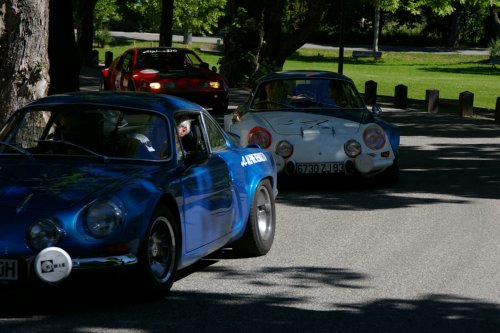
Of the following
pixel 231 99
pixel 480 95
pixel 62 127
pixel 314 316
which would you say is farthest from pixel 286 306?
pixel 480 95

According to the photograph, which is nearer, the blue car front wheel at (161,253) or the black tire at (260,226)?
the blue car front wheel at (161,253)

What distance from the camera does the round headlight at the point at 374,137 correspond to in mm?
13938

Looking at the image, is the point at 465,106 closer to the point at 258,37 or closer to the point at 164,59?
the point at 164,59

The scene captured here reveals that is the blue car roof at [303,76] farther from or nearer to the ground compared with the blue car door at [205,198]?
farther from the ground

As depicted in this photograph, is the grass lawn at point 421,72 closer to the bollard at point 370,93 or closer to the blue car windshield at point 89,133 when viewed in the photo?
the bollard at point 370,93

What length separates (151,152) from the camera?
27.1ft

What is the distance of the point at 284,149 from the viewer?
45.2ft

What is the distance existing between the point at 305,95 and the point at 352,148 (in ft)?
4.96

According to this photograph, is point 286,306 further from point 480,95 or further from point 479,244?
A: point 480,95

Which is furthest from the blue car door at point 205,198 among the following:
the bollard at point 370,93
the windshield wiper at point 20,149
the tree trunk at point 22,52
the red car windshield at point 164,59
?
the bollard at point 370,93

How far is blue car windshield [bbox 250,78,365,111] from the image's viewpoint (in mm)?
14875

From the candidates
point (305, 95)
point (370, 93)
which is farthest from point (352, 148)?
point (370, 93)

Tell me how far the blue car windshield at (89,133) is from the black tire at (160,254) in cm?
74

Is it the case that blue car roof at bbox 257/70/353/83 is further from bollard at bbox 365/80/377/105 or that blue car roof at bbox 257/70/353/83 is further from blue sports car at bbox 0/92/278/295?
bollard at bbox 365/80/377/105
